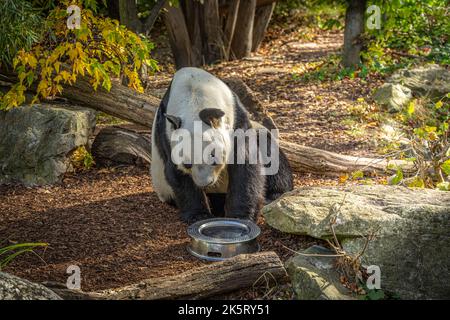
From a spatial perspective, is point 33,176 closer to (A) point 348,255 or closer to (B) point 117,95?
(B) point 117,95

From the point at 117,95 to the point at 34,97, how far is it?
1006mm

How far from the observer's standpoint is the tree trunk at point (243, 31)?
12.6m

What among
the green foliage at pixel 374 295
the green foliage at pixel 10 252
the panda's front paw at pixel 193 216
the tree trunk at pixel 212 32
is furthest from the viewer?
the tree trunk at pixel 212 32

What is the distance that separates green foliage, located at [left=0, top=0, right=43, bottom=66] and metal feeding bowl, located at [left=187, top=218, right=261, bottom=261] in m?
2.75

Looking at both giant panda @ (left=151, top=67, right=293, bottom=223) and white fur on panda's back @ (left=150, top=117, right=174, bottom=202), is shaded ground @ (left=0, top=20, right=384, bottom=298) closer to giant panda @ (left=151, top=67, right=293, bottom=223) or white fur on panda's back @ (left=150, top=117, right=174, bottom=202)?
white fur on panda's back @ (left=150, top=117, right=174, bottom=202)

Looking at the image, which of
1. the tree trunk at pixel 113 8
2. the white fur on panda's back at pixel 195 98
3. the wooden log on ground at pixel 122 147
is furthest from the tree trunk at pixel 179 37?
the white fur on panda's back at pixel 195 98

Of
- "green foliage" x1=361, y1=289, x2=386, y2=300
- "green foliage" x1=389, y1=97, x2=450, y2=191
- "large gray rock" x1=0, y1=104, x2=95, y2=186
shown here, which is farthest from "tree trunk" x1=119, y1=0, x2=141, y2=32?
"green foliage" x1=361, y1=289, x2=386, y2=300

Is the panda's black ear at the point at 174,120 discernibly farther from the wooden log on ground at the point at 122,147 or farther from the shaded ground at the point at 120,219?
the wooden log on ground at the point at 122,147

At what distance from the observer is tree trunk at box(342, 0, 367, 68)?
10.6 metres

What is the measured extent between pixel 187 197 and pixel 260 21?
28.6 ft

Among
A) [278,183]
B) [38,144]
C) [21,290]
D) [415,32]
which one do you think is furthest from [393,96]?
[21,290]

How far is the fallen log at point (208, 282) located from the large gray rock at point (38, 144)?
324cm

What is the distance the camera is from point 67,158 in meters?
6.99

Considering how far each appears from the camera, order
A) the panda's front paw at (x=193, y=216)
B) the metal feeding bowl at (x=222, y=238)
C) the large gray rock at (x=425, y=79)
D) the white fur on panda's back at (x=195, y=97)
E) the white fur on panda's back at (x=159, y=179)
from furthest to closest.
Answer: the large gray rock at (x=425, y=79), the white fur on panda's back at (x=159, y=179), the panda's front paw at (x=193, y=216), the white fur on panda's back at (x=195, y=97), the metal feeding bowl at (x=222, y=238)
